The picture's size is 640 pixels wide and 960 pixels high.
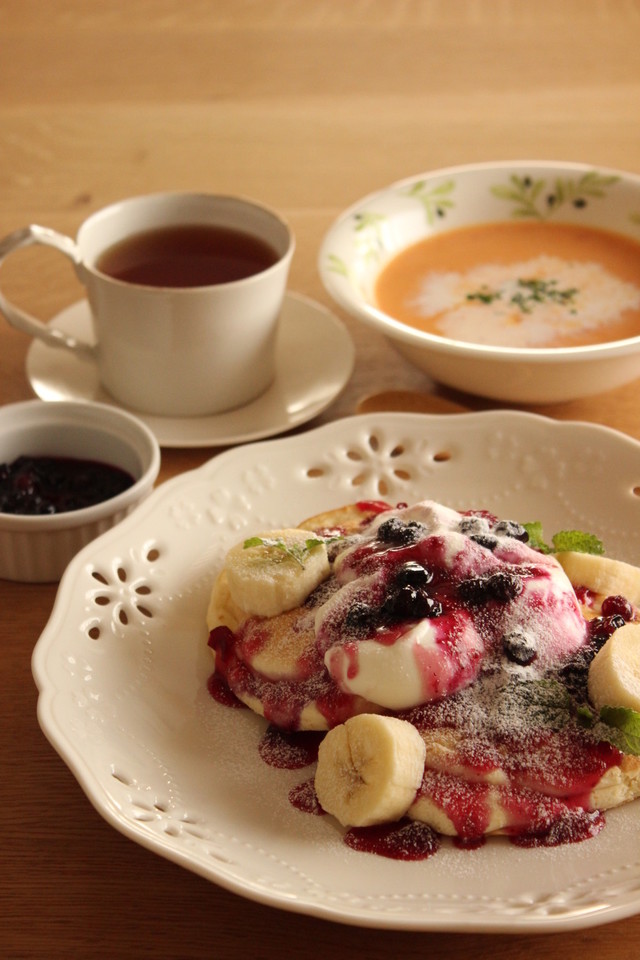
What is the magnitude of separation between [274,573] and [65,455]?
67cm

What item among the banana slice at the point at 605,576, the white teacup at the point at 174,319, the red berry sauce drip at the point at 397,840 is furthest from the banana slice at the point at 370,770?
the white teacup at the point at 174,319

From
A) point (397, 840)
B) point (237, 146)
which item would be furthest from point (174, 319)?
point (237, 146)

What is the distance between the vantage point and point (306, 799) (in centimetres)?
143

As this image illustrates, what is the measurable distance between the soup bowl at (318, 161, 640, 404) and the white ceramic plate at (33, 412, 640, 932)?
15cm

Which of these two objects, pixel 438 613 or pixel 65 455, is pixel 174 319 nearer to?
pixel 65 455

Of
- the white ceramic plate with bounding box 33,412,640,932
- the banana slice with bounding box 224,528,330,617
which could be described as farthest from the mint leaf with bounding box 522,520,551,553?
the banana slice with bounding box 224,528,330,617

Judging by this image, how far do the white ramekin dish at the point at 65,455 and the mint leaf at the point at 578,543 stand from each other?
2.28 feet

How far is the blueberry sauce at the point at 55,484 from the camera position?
1.95m

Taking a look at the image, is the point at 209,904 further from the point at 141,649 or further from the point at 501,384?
the point at 501,384

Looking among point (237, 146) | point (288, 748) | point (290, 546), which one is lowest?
point (237, 146)

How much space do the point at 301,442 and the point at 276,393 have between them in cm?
40

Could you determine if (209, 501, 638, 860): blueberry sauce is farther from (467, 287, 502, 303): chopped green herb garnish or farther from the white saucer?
(467, 287, 502, 303): chopped green herb garnish

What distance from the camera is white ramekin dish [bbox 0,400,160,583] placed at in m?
1.86

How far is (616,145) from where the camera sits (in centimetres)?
366
